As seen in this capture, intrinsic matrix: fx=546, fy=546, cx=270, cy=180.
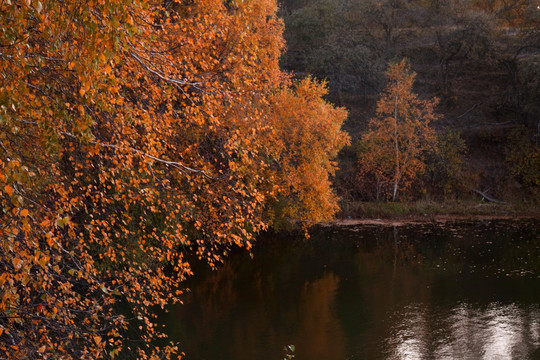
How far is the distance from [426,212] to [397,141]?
5.53m

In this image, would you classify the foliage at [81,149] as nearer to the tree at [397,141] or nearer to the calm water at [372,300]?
the calm water at [372,300]

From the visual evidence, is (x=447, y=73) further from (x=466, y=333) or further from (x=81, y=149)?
(x=81, y=149)

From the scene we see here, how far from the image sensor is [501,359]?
15.7 meters

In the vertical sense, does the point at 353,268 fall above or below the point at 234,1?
below

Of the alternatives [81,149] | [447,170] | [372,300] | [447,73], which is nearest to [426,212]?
[447,170]

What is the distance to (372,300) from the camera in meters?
21.4

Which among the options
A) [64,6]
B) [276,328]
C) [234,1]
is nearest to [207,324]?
[276,328]

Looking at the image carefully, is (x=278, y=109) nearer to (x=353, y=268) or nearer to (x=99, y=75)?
(x=353, y=268)

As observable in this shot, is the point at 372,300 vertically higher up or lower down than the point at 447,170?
lower down

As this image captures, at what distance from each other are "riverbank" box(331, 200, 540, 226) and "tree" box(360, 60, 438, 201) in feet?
5.72

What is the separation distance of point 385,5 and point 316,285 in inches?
1624

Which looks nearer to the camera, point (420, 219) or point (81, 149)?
point (81, 149)

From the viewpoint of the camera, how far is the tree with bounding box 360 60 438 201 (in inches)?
1535

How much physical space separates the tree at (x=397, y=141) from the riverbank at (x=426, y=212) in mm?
1743
